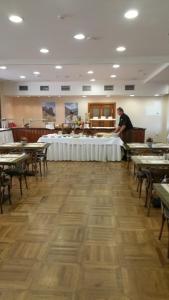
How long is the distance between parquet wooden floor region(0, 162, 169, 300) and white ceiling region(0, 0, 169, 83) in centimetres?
271

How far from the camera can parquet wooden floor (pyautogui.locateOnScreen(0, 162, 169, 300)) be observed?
1936mm

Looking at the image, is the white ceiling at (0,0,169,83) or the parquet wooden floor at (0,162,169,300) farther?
the white ceiling at (0,0,169,83)

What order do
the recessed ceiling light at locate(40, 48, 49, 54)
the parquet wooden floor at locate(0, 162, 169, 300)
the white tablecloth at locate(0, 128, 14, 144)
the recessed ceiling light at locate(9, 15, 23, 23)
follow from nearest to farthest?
the parquet wooden floor at locate(0, 162, 169, 300)
the recessed ceiling light at locate(9, 15, 23, 23)
the recessed ceiling light at locate(40, 48, 49, 54)
the white tablecloth at locate(0, 128, 14, 144)

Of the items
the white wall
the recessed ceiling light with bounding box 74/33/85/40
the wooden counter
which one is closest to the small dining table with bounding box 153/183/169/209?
the recessed ceiling light with bounding box 74/33/85/40

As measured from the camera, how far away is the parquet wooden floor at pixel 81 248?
1.94m

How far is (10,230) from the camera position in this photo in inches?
115

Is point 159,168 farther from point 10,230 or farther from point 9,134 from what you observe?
point 9,134

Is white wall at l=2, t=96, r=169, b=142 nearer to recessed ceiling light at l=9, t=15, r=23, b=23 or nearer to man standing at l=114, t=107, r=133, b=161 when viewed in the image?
man standing at l=114, t=107, r=133, b=161

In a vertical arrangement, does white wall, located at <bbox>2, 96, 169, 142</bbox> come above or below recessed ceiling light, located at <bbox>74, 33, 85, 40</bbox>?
below

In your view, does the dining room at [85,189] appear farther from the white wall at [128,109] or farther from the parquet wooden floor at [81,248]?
the white wall at [128,109]

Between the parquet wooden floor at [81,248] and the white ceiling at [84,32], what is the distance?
2.71 m

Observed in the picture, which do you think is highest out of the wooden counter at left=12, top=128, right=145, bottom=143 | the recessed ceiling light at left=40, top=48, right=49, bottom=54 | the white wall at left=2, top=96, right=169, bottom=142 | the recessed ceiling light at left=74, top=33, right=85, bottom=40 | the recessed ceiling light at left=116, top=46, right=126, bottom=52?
the recessed ceiling light at left=40, top=48, right=49, bottom=54

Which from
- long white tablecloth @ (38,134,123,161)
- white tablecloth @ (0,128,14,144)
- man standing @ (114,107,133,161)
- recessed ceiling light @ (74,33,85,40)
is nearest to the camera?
recessed ceiling light @ (74,33,85,40)

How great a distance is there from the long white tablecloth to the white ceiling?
2307 millimetres
